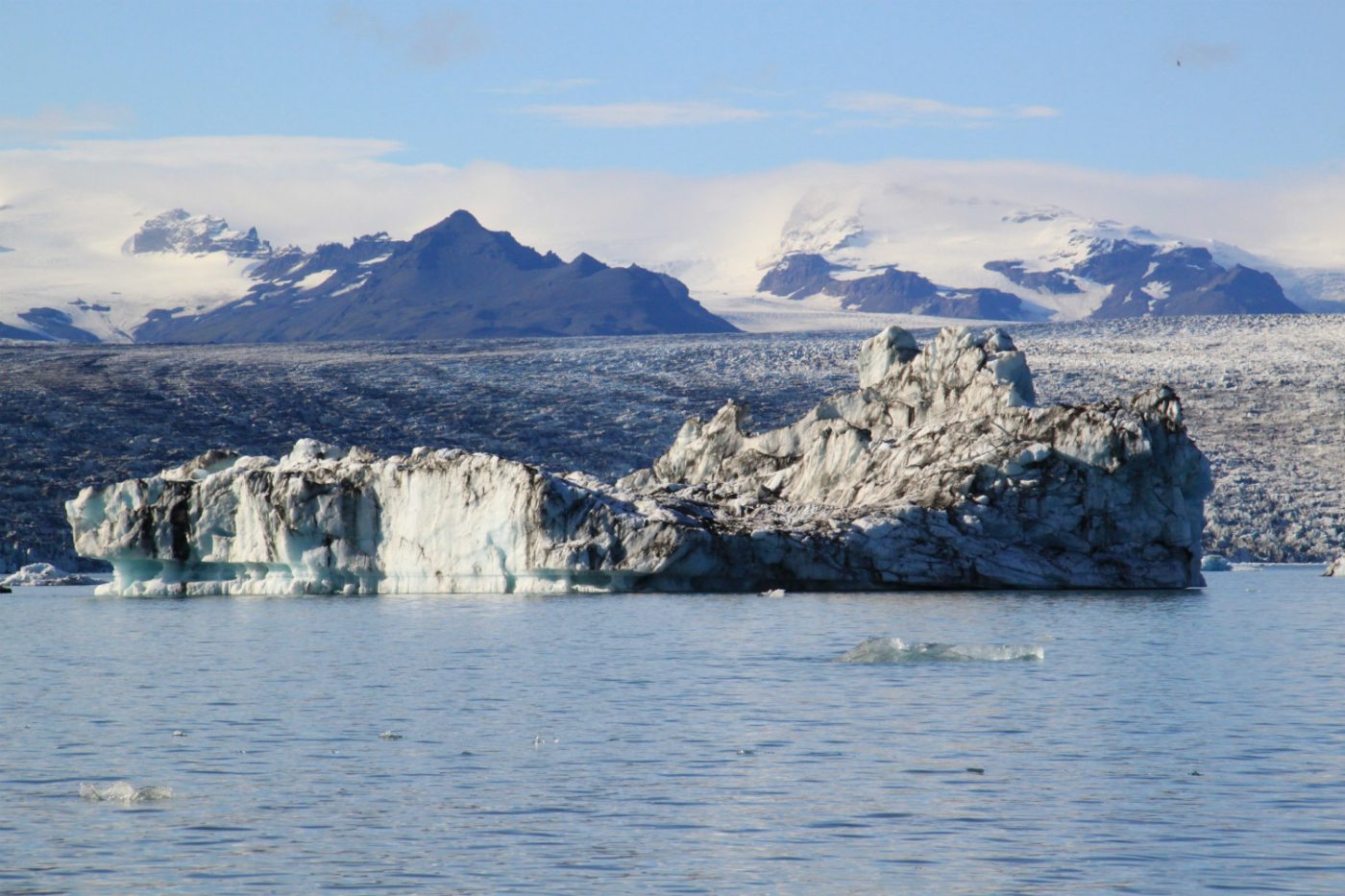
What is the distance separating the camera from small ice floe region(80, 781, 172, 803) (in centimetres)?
1515

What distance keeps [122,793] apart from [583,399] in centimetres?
8479

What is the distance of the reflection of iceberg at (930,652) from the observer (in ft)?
84.2

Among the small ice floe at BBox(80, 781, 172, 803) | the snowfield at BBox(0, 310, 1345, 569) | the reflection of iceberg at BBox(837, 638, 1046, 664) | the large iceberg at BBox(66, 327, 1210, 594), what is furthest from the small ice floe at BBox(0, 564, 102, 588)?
the small ice floe at BBox(80, 781, 172, 803)

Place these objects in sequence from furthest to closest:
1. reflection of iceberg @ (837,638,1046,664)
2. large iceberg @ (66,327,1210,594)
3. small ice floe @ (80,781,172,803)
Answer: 1. large iceberg @ (66,327,1210,594)
2. reflection of iceberg @ (837,638,1046,664)
3. small ice floe @ (80,781,172,803)

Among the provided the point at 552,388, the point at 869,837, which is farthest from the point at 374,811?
the point at 552,388

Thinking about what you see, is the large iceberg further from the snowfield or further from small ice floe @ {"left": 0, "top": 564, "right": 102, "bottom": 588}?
the snowfield

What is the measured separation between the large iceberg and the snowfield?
26.9 m

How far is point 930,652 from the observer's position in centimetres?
2583

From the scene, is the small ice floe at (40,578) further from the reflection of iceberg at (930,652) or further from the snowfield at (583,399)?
the reflection of iceberg at (930,652)

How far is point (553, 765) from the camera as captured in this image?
17.2 m

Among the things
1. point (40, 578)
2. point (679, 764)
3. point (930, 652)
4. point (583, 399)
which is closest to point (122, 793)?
point (679, 764)

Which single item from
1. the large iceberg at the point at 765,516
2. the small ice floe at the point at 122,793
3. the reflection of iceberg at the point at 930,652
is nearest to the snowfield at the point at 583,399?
the large iceberg at the point at 765,516

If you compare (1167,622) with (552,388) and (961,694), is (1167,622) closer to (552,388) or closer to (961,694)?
(961,694)

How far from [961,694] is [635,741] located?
16.8ft
